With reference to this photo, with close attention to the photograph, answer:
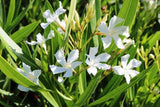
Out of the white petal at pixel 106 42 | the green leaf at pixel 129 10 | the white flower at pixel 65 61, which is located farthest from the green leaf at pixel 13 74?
the green leaf at pixel 129 10

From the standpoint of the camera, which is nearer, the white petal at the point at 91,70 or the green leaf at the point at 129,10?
the white petal at the point at 91,70

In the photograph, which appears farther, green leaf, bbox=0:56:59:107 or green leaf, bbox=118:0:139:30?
green leaf, bbox=118:0:139:30

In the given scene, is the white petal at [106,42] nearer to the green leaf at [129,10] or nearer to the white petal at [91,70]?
the white petal at [91,70]

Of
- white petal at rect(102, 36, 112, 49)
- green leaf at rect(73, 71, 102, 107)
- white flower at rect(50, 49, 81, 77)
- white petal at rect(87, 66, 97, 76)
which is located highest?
white petal at rect(102, 36, 112, 49)

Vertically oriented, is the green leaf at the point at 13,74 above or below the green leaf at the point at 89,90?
above

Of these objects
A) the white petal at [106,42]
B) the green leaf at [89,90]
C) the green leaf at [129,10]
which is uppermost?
the green leaf at [129,10]

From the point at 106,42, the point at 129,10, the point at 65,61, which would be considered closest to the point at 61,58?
the point at 65,61

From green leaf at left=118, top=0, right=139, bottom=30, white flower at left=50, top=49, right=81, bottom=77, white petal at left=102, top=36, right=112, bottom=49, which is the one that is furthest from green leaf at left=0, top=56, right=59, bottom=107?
green leaf at left=118, top=0, right=139, bottom=30

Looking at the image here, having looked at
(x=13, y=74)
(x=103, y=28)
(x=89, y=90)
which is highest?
(x=103, y=28)

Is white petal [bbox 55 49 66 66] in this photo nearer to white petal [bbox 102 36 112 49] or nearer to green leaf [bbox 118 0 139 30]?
white petal [bbox 102 36 112 49]

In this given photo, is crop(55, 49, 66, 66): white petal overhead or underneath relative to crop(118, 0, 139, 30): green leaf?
underneath

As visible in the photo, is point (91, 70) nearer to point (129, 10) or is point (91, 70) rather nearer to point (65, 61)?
point (65, 61)
